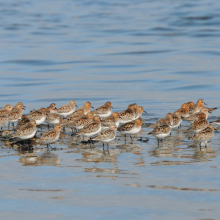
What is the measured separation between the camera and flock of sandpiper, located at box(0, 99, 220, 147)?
16.3 m

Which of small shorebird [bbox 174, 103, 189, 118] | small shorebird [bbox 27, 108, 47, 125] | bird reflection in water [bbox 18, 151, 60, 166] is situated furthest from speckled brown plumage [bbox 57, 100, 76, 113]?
bird reflection in water [bbox 18, 151, 60, 166]

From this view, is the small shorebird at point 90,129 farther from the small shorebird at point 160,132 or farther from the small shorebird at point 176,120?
the small shorebird at point 176,120

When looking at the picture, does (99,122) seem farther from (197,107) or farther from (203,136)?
(197,107)

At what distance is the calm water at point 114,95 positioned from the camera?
11.1 metres

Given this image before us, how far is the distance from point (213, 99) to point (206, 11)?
48.4 metres

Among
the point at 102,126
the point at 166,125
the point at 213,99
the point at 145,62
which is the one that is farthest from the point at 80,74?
the point at 166,125

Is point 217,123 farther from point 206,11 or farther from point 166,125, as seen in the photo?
point 206,11

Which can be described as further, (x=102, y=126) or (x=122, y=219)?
(x=102, y=126)

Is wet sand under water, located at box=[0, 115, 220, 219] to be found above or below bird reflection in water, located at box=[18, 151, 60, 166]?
below

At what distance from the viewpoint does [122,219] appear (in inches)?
400

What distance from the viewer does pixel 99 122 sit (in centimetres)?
1764

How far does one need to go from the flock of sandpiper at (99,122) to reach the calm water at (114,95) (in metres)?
0.44

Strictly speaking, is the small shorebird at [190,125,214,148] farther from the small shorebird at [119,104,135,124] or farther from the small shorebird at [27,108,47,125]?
the small shorebird at [27,108,47,125]

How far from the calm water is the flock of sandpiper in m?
0.44
